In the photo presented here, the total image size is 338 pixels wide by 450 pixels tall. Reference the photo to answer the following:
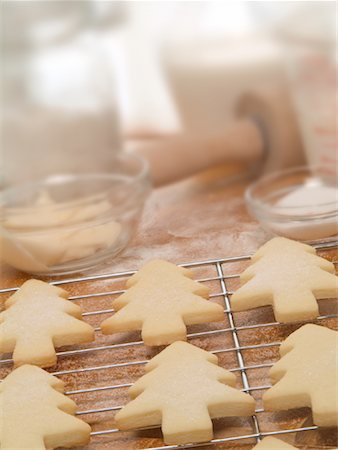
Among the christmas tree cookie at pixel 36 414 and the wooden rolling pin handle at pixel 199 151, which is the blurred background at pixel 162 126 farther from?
the christmas tree cookie at pixel 36 414

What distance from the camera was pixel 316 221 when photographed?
36.1 inches

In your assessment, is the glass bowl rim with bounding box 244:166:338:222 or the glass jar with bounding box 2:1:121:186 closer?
the glass bowl rim with bounding box 244:166:338:222

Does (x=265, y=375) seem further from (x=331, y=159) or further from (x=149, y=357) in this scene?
(x=331, y=159)

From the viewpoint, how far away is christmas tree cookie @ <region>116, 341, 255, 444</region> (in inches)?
24.0

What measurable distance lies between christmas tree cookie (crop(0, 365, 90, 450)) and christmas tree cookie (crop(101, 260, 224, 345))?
0.09m

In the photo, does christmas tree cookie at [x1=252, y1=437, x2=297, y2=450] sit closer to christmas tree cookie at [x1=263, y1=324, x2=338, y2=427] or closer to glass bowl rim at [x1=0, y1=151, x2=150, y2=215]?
christmas tree cookie at [x1=263, y1=324, x2=338, y2=427]

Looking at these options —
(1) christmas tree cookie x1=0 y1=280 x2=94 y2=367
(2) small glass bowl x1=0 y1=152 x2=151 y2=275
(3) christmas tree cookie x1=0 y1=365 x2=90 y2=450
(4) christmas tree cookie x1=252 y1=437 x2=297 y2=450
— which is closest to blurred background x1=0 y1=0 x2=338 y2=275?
(2) small glass bowl x1=0 y1=152 x2=151 y2=275

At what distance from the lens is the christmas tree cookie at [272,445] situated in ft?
1.90

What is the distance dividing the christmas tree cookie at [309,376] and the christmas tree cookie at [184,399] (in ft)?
0.09

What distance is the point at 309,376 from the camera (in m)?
0.64

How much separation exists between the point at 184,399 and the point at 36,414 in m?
0.12

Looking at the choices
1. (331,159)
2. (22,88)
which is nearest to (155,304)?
(331,159)

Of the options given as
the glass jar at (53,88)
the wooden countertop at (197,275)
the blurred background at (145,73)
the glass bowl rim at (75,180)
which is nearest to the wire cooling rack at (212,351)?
the wooden countertop at (197,275)

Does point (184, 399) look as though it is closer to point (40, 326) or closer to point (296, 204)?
point (40, 326)
